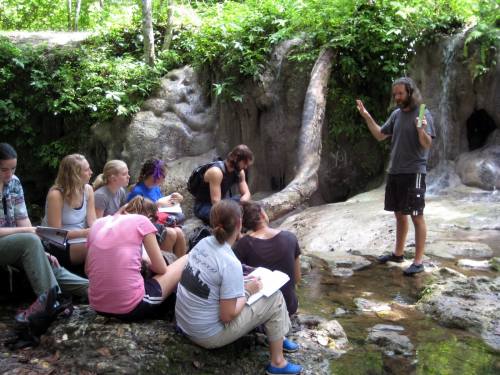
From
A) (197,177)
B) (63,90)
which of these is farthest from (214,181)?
(63,90)

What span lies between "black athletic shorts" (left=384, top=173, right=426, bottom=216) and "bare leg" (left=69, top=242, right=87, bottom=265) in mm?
3183

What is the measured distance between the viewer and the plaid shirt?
12.5 ft

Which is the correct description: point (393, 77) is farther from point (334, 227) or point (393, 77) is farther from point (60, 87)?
point (60, 87)

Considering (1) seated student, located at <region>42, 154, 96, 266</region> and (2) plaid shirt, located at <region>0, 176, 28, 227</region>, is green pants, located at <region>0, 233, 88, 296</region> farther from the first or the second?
(1) seated student, located at <region>42, 154, 96, 266</region>

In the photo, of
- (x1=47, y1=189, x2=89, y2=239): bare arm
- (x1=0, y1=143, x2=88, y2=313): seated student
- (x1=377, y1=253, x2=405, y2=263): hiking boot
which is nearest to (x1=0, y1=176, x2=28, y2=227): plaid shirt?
(x1=0, y1=143, x2=88, y2=313): seated student

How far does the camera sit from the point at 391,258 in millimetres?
5551

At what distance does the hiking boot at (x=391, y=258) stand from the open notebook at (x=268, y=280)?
8.71 feet

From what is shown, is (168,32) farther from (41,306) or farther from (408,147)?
(41,306)

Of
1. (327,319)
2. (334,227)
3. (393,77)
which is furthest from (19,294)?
(393,77)

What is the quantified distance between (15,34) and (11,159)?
12.0 m

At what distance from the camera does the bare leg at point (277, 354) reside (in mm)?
3033

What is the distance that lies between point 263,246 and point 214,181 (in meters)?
1.78

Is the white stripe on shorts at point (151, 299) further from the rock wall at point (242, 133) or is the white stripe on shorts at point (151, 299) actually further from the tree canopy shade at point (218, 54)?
the tree canopy shade at point (218, 54)

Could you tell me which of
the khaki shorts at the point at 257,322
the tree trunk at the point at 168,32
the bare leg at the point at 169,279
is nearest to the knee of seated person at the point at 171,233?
the bare leg at the point at 169,279
